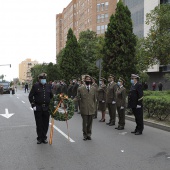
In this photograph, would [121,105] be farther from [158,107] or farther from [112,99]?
[158,107]

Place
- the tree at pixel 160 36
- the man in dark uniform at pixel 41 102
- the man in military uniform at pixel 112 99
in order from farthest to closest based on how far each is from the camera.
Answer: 1. the tree at pixel 160 36
2. the man in military uniform at pixel 112 99
3. the man in dark uniform at pixel 41 102

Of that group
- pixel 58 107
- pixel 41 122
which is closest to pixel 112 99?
pixel 58 107

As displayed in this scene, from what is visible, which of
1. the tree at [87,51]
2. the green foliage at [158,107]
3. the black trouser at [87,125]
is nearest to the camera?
the black trouser at [87,125]

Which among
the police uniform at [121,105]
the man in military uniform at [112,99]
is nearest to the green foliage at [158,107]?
the man in military uniform at [112,99]

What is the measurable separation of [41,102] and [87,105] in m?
1.41

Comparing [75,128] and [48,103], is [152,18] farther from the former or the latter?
[48,103]

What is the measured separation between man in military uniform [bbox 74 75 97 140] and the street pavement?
0.34 m

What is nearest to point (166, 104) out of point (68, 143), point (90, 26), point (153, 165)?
point (68, 143)

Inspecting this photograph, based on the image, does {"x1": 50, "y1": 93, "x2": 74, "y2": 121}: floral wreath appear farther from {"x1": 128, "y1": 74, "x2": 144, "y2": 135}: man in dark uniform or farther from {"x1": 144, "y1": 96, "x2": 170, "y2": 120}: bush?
{"x1": 144, "y1": 96, "x2": 170, "y2": 120}: bush

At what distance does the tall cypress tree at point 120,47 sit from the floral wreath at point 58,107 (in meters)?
9.75

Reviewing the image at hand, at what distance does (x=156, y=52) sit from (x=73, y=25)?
8476 centimetres

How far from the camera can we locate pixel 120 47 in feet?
60.1

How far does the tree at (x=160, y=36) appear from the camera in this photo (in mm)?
18000

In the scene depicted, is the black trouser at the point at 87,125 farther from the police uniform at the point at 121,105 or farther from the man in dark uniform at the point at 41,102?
the police uniform at the point at 121,105
